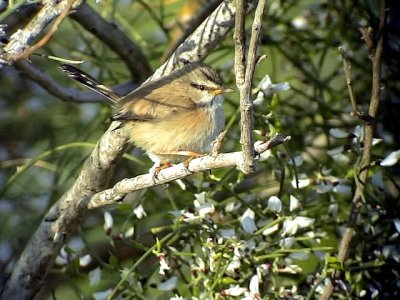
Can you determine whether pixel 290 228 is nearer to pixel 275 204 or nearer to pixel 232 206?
pixel 275 204

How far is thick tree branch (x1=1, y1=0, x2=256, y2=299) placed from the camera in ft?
7.88

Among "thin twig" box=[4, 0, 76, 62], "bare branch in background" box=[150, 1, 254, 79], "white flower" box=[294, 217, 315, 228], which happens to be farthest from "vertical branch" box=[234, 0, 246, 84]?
"white flower" box=[294, 217, 315, 228]

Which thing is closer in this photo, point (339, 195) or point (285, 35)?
point (339, 195)

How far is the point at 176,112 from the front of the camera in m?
2.64

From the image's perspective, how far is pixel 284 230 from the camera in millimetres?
2488

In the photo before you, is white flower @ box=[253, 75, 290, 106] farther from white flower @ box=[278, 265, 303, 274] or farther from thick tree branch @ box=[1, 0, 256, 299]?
white flower @ box=[278, 265, 303, 274]

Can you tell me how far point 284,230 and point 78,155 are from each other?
3.36 feet

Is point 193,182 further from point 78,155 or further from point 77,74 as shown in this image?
point 78,155

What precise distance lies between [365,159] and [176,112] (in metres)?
0.53

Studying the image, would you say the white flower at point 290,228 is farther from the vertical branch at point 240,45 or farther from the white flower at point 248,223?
the vertical branch at point 240,45

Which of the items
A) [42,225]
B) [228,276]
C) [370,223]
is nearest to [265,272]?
[228,276]

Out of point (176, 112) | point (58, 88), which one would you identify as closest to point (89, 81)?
point (58, 88)

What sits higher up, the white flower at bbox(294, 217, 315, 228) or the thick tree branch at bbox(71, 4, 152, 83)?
the thick tree branch at bbox(71, 4, 152, 83)

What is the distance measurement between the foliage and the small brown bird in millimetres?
94
